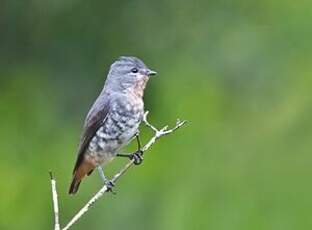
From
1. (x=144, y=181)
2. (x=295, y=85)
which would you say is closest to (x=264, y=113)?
(x=295, y=85)

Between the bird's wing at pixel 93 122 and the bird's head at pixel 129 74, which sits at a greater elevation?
the bird's head at pixel 129 74

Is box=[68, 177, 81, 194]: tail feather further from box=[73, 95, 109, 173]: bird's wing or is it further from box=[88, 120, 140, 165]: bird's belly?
box=[88, 120, 140, 165]: bird's belly

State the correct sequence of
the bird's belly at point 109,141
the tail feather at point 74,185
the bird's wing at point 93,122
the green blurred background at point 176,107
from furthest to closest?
the green blurred background at point 176,107 < the tail feather at point 74,185 < the bird's wing at point 93,122 < the bird's belly at point 109,141

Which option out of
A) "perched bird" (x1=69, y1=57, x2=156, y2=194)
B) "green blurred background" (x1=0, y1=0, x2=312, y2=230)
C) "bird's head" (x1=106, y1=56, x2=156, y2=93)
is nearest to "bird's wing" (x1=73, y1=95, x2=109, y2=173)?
"perched bird" (x1=69, y1=57, x2=156, y2=194)

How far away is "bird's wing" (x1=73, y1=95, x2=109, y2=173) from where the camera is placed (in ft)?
26.0

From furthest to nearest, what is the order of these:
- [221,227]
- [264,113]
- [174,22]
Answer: [174,22], [264,113], [221,227]

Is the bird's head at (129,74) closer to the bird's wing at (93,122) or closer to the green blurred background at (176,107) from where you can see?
the bird's wing at (93,122)

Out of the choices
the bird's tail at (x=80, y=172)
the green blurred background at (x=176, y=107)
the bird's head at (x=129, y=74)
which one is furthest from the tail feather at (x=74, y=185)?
the green blurred background at (x=176, y=107)

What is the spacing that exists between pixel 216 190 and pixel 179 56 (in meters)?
1.70

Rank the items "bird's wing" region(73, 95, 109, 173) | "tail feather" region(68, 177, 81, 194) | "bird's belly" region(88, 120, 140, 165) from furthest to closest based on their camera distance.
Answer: "tail feather" region(68, 177, 81, 194) < "bird's wing" region(73, 95, 109, 173) < "bird's belly" region(88, 120, 140, 165)

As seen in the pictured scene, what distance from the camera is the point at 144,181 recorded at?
12.1 meters

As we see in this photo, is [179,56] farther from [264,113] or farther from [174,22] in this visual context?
[264,113]

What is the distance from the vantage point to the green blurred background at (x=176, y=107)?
11.7m

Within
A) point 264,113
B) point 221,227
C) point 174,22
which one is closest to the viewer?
point 221,227
